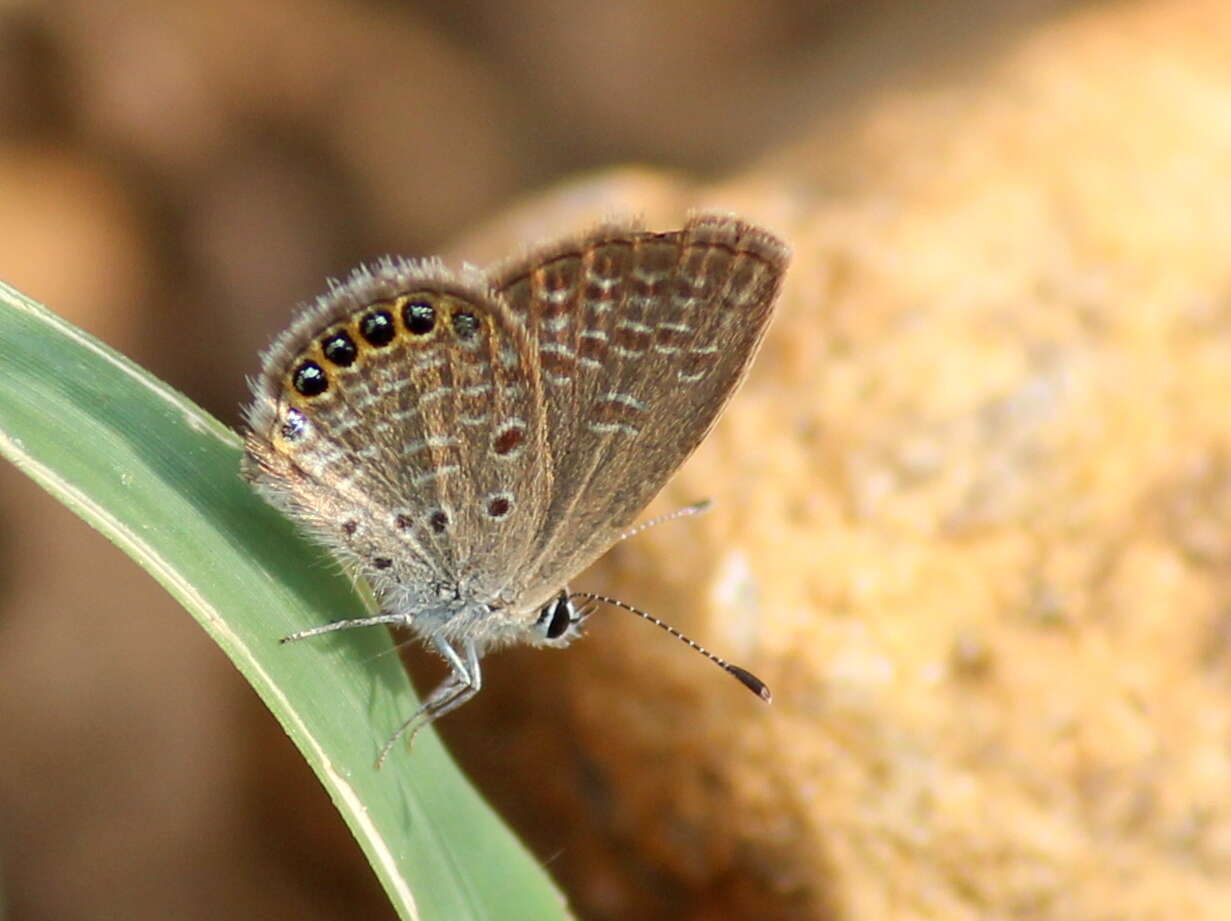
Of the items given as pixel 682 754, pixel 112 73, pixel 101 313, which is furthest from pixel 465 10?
pixel 682 754

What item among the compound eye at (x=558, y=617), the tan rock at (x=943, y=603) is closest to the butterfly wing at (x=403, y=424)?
the compound eye at (x=558, y=617)

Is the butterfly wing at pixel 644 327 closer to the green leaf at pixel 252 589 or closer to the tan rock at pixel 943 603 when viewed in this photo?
the green leaf at pixel 252 589

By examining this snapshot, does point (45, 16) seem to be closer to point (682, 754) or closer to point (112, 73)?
point (112, 73)

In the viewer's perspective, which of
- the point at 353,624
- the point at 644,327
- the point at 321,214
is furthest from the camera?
the point at 321,214

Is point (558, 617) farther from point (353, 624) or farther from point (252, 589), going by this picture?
point (252, 589)

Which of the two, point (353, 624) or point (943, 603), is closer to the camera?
point (353, 624)

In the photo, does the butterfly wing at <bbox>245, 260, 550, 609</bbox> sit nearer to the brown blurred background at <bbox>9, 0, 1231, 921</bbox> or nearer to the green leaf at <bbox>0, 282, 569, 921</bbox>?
the green leaf at <bbox>0, 282, 569, 921</bbox>

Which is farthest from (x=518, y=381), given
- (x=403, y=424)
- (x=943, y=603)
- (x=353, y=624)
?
(x=943, y=603)
